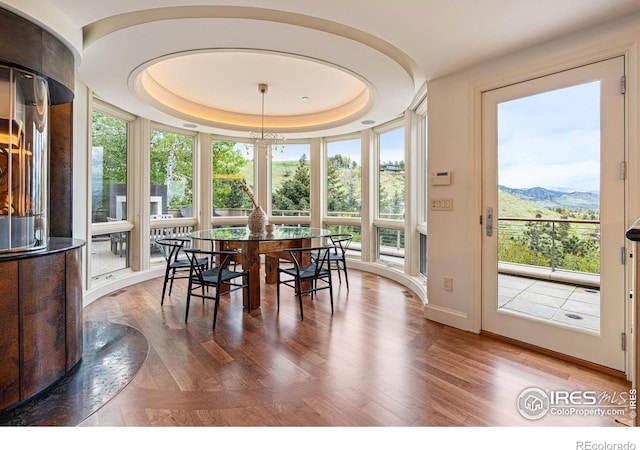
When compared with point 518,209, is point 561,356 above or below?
below

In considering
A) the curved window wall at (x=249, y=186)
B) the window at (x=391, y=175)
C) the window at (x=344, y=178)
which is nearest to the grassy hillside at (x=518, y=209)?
the curved window wall at (x=249, y=186)

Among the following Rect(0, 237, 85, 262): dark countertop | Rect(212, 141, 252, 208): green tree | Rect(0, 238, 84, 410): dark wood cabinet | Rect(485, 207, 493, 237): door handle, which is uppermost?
Rect(212, 141, 252, 208): green tree

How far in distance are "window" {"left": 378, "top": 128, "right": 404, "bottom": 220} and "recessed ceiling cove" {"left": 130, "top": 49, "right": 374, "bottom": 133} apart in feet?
2.49

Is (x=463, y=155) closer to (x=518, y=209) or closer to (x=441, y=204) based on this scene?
(x=441, y=204)

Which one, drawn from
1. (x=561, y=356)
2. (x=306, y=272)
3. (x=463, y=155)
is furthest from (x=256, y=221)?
(x=561, y=356)

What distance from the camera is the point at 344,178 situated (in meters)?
5.66

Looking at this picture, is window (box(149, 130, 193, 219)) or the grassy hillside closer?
the grassy hillside

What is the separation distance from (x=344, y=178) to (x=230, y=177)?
211 centimetres

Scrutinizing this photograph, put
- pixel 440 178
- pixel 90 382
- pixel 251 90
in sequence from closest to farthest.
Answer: pixel 90 382, pixel 440 178, pixel 251 90

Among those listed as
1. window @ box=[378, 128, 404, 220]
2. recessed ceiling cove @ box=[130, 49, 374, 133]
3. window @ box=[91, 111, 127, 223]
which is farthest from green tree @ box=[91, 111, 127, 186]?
window @ box=[378, 128, 404, 220]

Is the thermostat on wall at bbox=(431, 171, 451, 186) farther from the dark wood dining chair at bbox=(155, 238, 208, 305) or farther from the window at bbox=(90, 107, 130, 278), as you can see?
the window at bbox=(90, 107, 130, 278)

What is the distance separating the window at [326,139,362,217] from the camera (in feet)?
18.1

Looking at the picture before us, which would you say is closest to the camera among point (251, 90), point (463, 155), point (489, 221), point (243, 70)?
point (489, 221)

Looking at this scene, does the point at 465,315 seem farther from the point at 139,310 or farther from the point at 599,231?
the point at 139,310
